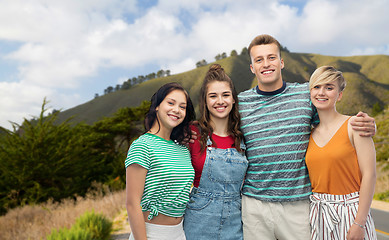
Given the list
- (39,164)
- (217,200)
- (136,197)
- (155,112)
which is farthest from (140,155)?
(39,164)

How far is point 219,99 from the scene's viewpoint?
9.23ft

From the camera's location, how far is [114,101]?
9388 centimetres

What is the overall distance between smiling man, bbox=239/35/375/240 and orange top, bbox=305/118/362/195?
0.17 meters

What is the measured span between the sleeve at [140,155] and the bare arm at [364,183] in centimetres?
168

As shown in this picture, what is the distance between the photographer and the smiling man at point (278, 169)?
8.89 feet

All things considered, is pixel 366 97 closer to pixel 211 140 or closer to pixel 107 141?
pixel 107 141

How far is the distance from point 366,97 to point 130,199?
7624 cm

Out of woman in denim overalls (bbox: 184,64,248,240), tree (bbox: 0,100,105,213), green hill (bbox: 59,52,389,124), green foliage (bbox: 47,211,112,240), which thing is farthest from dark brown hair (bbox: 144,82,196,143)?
green hill (bbox: 59,52,389,124)

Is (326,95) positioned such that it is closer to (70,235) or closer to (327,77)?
(327,77)

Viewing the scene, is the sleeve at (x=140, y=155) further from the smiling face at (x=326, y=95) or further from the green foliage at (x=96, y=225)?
the green foliage at (x=96, y=225)

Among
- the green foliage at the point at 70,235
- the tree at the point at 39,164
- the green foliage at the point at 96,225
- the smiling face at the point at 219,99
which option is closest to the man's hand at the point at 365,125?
the smiling face at the point at 219,99

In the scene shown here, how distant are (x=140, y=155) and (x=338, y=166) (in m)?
1.61

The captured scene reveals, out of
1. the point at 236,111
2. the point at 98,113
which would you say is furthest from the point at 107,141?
the point at 98,113

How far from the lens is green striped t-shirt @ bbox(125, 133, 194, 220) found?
Answer: 7.94 ft
